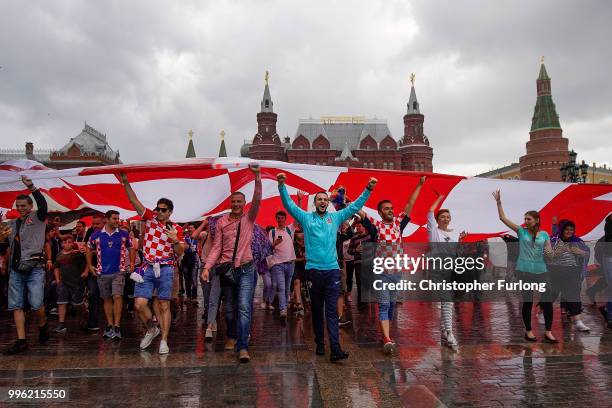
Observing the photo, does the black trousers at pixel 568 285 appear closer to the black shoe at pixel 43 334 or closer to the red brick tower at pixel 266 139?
the black shoe at pixel 43 334

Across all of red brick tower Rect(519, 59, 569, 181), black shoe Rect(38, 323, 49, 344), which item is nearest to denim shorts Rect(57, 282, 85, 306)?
black shoe Rect(38, 323, 49, 344)

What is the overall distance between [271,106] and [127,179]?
75.9 m

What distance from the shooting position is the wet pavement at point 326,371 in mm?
4316

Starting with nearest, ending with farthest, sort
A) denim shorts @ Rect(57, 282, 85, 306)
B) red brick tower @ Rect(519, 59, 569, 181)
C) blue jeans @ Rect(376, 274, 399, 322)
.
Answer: blue jeans @ Rect(376, 274, 399, 322), denim shorts @ Rect(57, 282, 85, 306), red brick tower @ Rect(519, 59, 569, 181)

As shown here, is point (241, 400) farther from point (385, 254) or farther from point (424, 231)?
point (424, 231)

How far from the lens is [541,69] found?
9144 centimetres

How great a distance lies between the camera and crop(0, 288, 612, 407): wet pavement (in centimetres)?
432

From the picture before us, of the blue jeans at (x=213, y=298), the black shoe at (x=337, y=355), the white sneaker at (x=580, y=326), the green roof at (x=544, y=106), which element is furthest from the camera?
the green roof at (x=544, y=106)

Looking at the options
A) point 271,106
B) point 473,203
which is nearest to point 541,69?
point 271,106

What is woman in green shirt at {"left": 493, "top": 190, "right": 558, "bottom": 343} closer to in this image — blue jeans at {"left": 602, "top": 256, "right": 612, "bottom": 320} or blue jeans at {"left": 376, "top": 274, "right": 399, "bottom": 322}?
blue jeans at {"left": 602, "top": 256, "right": 612, "bottom": 320}

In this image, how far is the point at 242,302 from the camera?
5.84 meters

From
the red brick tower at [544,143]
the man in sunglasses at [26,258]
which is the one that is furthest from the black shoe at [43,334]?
the red brick tower at [544,143]

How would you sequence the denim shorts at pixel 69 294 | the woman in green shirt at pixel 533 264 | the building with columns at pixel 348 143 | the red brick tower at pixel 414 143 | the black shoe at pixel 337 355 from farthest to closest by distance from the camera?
the red brick tower at pixel 414 143 < the building with columns at pixel 348 143 < the denim shorts at pixel 69 294 < the woman in green shirt at pixel 533 264 < the black shoe at pixel 337 355

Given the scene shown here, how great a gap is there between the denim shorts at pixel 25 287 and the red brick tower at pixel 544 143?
3651 inches
